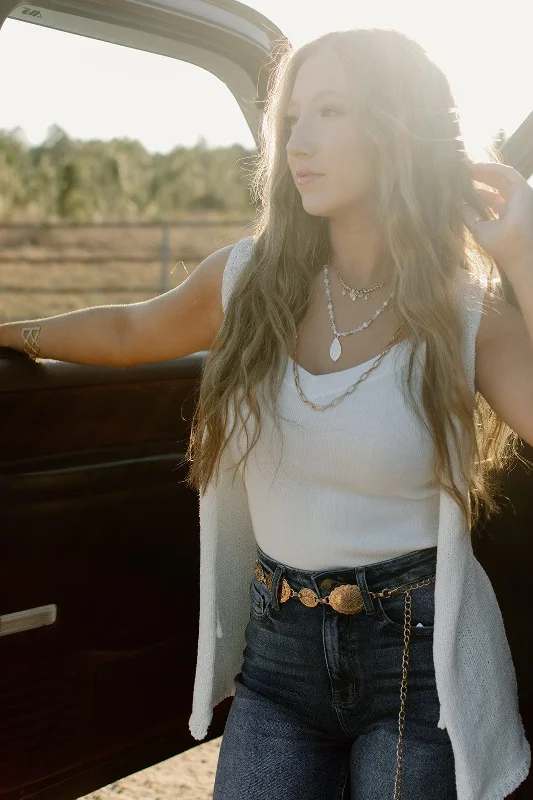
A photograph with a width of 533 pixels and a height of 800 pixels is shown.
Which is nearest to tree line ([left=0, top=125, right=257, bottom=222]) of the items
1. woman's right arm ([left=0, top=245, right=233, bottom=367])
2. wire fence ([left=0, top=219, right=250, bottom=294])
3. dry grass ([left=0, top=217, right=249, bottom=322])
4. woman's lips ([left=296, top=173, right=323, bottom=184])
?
wire fence ([left=0, top=219, right=250, bottom=294])

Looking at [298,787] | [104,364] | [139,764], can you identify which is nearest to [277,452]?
[104,364]

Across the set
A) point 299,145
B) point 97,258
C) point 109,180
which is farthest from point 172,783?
point 109,180

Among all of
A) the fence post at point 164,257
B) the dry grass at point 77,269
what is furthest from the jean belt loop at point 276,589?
the dry grass at point 77,269

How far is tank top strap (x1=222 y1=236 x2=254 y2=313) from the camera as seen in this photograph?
1.94 metres

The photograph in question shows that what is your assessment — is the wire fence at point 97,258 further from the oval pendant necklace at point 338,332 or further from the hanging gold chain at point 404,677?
the hanging gold chain at point 404,677

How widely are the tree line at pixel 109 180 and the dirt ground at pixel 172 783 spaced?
59.1 ft

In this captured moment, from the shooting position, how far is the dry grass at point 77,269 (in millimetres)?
16578

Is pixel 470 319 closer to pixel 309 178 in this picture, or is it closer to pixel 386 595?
pixel 309 178

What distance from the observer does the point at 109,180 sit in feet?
77.9

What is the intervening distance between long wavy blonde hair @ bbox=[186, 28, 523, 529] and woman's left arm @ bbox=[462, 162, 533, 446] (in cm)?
6

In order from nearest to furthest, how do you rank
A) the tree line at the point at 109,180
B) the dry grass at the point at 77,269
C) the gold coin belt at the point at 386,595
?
1. the gold coin belt at the point at 386,595
2. the dry grass at the point at 77,269
3. the tree line at the point at 109,180

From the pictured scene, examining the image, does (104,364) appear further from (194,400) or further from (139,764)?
(139,764)

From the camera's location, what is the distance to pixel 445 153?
185 centimetres

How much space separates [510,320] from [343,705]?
2.52 feet
